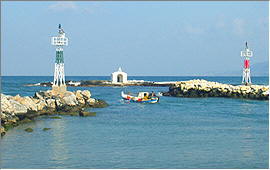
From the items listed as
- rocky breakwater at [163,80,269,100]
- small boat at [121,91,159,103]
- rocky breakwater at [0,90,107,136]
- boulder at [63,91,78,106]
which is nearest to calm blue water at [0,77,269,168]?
rocky breakwater at [0,90,107,136]

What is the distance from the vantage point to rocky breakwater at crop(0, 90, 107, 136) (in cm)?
2500

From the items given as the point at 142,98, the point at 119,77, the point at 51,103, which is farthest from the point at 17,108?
the point at 119,77

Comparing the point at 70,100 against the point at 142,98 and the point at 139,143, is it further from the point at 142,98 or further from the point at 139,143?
the point at 139,143

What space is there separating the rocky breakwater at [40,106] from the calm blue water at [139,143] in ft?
3.23

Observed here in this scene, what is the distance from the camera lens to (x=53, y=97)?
34.8 m

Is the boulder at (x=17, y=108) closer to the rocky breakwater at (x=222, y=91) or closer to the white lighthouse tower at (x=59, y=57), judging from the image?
the white lighthouse tower at (x=59, y=57)

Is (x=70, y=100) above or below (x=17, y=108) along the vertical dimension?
above

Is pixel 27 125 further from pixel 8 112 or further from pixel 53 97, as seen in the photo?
pixel 53 97

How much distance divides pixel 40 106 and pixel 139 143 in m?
13.5

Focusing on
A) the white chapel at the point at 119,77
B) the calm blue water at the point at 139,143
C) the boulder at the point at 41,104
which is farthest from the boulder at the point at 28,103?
the white chapel at the point at 119,77

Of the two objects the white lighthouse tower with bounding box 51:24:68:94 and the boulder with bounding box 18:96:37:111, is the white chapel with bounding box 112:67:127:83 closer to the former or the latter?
the white lighthouse tower with bounding box 51:24:68:94

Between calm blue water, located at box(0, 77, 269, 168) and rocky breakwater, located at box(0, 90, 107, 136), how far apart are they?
98 cm

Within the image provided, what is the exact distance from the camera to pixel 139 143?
19234mm

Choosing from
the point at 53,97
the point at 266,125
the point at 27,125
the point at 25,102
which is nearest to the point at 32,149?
the point at 27,125
